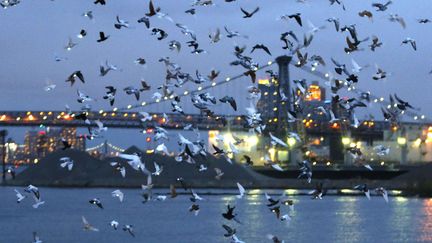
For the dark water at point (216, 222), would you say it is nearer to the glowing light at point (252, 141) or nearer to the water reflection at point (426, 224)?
the water reflection at point (426, 224)

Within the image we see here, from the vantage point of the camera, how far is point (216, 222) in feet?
150

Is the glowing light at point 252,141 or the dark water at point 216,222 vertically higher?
the glowing light at point 252,141

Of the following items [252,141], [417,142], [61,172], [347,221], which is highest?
[252,141]

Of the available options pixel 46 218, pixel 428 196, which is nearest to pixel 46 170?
pixel 428 196

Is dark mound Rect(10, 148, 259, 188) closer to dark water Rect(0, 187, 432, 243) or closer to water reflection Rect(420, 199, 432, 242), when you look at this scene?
dark water Rect(0, 187, 432, 243)

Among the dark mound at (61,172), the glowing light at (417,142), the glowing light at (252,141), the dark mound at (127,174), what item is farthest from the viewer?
the glowing light at (417,142)

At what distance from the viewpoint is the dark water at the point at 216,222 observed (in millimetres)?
37656

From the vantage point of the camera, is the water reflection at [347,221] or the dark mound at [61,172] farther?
the dark mound at [61,172]

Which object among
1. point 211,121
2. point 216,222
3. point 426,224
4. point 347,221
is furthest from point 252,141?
point 426,224

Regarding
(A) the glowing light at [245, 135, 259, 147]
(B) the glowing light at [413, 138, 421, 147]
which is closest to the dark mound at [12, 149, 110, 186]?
(A) the glowing light at [245, 135, 259, 147]

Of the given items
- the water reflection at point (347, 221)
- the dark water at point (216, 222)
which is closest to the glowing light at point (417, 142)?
the dark water at point (216, 222)

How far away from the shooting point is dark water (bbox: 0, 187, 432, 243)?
37.7 metres

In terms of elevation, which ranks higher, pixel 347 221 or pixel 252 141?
pixel 252 141

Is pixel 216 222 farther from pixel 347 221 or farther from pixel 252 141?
pixel 252 141
